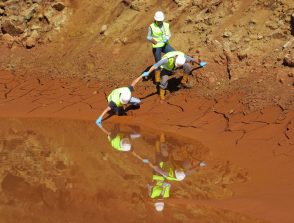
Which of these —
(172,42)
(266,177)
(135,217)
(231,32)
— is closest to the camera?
(135,217)

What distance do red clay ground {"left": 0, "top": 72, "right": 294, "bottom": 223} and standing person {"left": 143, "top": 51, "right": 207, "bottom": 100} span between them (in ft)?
1.02

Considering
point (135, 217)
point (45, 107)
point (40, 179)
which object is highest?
point (135, 217)

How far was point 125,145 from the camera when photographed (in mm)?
8586

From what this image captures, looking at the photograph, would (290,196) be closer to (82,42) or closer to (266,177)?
(266,177)

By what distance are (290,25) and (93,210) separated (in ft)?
17.5

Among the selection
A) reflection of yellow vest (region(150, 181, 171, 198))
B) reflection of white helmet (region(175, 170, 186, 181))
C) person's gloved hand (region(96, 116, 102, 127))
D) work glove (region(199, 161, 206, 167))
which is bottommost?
person's gloved hand (region(96, 116, 102, 127))

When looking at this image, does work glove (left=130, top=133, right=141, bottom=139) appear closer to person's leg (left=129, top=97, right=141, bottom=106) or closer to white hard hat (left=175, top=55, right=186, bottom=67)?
person's leg (left=129, top=97, right=141, bottom=106)

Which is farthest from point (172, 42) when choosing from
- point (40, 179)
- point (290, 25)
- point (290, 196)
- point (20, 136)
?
point (290, 196)

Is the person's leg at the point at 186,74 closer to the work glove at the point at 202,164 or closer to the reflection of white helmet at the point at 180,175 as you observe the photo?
the work glove at the point at 202,164

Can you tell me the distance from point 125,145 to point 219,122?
1681mm

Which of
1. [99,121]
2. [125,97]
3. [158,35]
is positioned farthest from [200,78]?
[99,121]

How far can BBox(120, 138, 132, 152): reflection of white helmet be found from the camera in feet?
27.6

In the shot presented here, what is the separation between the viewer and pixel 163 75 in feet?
31.2

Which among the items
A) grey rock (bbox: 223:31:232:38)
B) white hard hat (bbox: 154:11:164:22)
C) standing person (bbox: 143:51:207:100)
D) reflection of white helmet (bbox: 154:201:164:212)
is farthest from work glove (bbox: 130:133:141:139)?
grey rock (bbox: 223:31:232:38)
